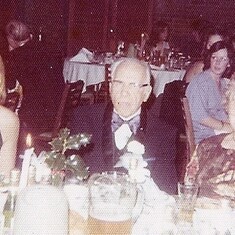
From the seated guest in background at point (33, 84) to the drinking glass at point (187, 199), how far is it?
275 cm

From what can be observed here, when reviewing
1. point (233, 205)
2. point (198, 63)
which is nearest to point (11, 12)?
point (198, 63)

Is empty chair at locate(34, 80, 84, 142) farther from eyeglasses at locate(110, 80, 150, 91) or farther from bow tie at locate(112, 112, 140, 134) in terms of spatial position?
eyeglasses at locate(110, 80, 150, 91)

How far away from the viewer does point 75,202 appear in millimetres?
1841

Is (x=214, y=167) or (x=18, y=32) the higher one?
(x=18, y=32)

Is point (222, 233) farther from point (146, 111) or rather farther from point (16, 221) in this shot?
point (146, 111)

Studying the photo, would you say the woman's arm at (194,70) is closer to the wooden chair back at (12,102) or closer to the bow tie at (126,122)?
the wooden chair back at (12,102)

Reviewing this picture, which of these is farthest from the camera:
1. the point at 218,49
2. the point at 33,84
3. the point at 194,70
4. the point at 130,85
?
the point at 194,70

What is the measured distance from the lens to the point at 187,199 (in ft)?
6.39

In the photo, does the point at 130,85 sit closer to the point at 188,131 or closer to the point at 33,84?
the point at 188,131

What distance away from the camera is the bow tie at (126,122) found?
9.07 ft

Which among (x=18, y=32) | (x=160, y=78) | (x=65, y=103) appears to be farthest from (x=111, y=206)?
(x=160, y=78)

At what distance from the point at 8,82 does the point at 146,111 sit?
6.35ft

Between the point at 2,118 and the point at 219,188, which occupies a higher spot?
the point at 2,118

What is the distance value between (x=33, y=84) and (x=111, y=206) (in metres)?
3.30
